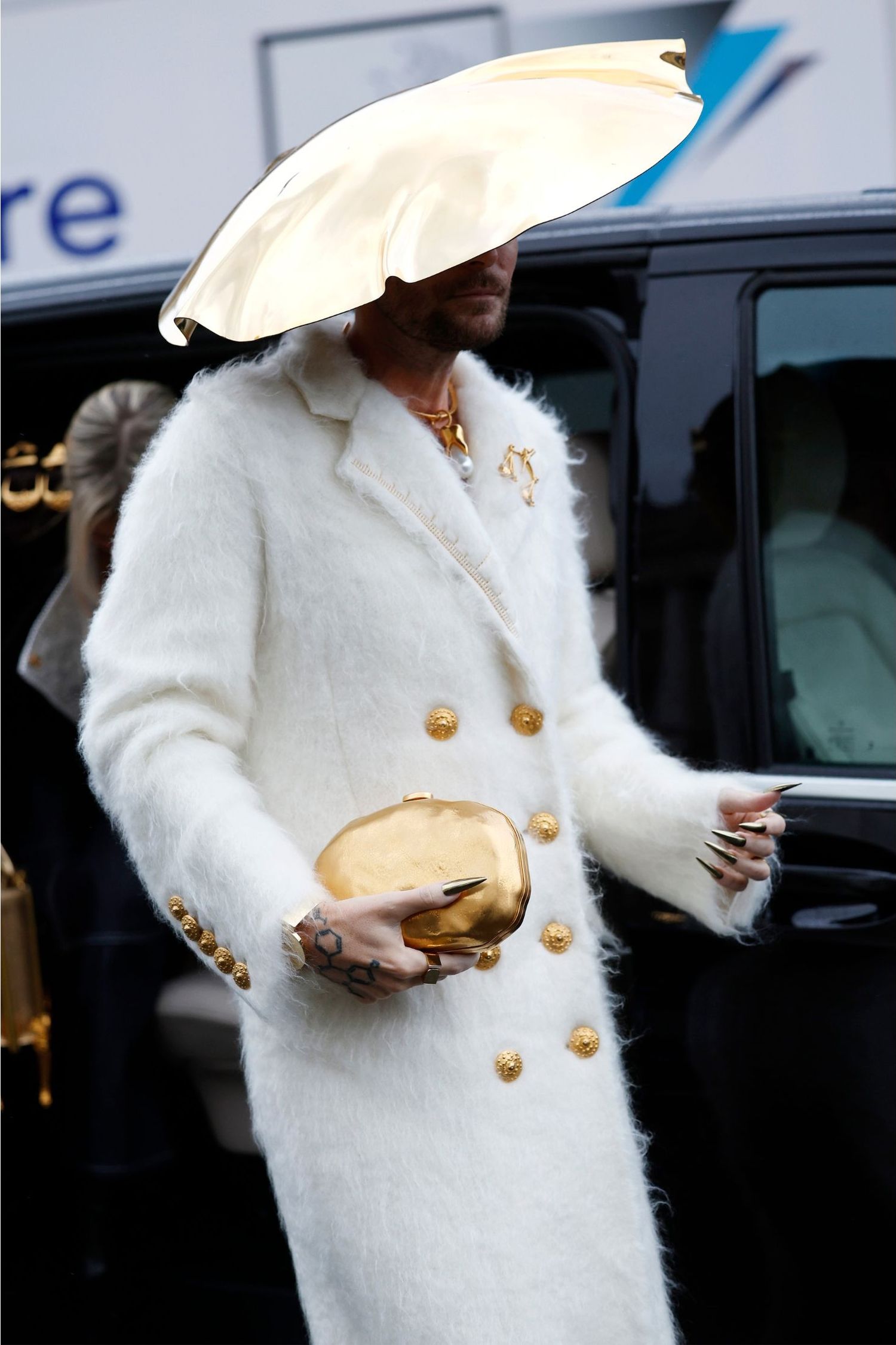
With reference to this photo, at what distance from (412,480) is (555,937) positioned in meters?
0.50

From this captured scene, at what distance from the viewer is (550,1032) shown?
1.52m

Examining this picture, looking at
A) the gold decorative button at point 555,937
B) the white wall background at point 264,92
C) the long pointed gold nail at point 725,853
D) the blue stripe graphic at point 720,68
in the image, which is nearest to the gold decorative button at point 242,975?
the gold decorative button at point 555,937

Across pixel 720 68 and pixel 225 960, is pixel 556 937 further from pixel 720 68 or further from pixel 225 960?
pixel 720 68

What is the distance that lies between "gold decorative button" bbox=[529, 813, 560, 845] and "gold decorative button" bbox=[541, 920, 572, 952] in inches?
3.4

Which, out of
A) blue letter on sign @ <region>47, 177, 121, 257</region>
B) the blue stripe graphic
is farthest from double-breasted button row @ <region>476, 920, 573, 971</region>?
blue letter on sign @ <region>47, 177, 121, 257</region>

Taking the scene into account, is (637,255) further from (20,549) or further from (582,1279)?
(582,1279)

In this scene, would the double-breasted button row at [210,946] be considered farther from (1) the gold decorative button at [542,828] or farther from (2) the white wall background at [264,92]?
(2) the white wall background at [264,92]

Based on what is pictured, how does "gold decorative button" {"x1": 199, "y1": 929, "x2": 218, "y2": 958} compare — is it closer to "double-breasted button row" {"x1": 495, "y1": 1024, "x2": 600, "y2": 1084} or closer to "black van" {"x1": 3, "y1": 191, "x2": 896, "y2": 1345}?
"double-breasted button row" {"x1": 495, "y1": 1024, "x2": 600, "y2": 1084}

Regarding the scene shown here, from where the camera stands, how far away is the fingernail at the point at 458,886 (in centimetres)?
123

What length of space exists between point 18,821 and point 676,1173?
114 cm

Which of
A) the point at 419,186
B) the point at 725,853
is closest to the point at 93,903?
the point at 725,853

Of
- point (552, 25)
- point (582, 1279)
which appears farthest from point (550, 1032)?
point (552, 25)

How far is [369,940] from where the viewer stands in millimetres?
1228

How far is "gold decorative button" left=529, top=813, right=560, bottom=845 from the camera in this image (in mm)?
1527
